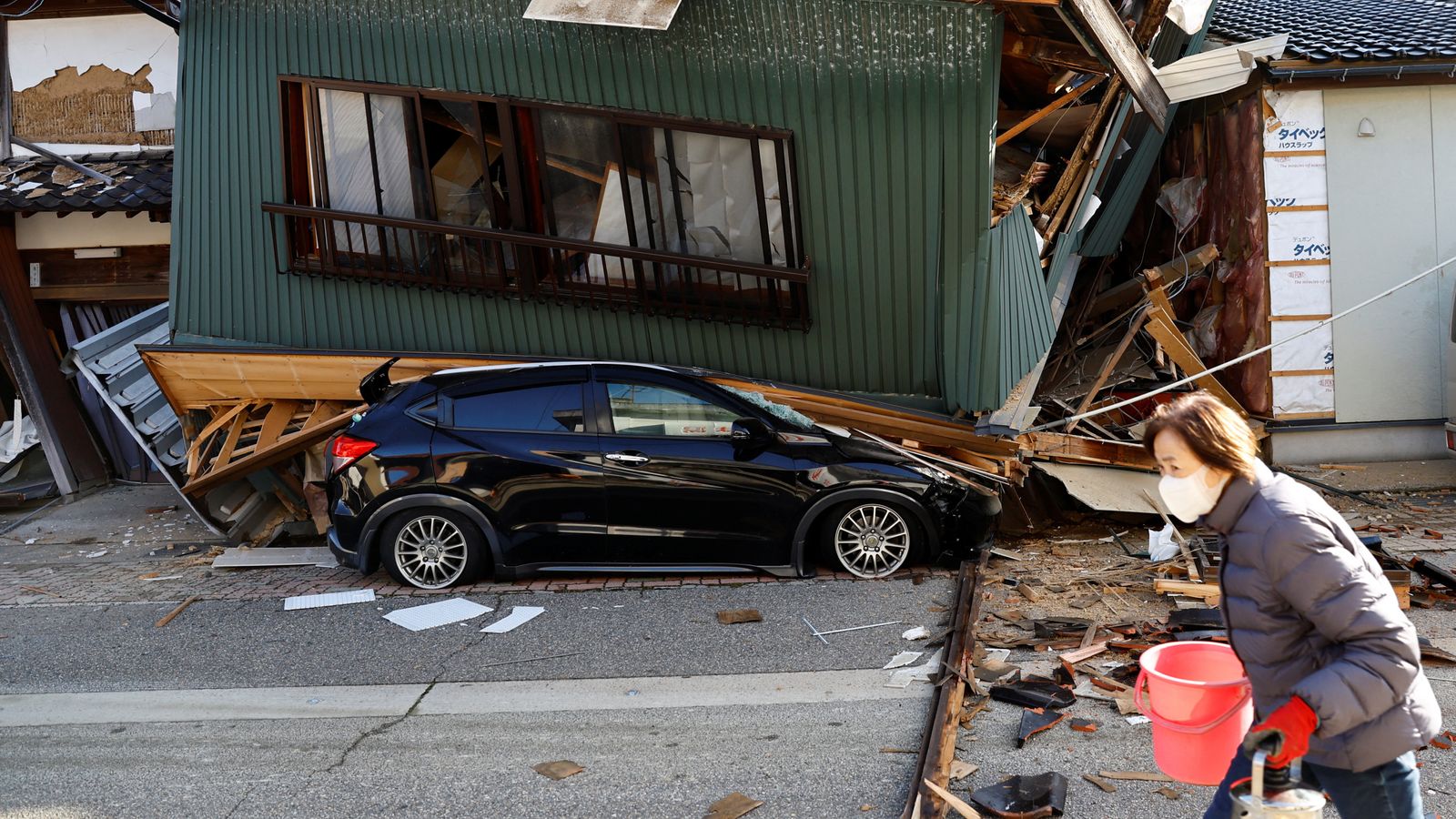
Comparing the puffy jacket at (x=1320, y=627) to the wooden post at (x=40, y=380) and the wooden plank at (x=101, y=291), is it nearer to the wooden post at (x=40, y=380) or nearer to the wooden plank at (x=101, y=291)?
the wooden plank at (x=101, y=291)

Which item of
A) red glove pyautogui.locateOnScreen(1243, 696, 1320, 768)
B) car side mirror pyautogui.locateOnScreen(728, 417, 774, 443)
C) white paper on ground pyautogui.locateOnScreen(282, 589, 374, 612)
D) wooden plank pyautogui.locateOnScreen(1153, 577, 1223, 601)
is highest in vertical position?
car side mirror pyautogui.locateOnScreen(728, 417, 774, 443)

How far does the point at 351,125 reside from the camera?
31.5 feet

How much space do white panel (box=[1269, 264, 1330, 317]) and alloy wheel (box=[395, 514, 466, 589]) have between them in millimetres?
7913

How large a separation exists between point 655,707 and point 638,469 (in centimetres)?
245

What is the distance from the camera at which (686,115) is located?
9.16m

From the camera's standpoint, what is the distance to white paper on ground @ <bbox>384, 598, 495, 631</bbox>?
24.1ft

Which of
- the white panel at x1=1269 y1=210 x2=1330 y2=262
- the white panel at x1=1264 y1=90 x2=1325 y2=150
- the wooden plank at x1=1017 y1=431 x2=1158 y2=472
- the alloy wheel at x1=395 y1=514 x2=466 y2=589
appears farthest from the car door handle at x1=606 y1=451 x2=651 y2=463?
the white panel at x1=1264 y1=90 x2=1325 y2=150

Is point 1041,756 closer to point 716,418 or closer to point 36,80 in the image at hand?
point 716,418

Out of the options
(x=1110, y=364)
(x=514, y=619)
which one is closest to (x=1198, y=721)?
(x=514, y=619)

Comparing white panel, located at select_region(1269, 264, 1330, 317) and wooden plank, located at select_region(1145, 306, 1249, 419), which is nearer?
wooden plank, located at select_region(1145, 306, 1249, 419)

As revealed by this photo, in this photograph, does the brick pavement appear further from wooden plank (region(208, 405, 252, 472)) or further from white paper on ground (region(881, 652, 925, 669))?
white paper on ground (region(881, 652, 925, 669))

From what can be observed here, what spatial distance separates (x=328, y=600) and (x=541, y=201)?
3.61 m

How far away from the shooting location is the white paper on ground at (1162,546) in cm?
797

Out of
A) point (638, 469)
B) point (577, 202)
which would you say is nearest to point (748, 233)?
point (577, 202)
